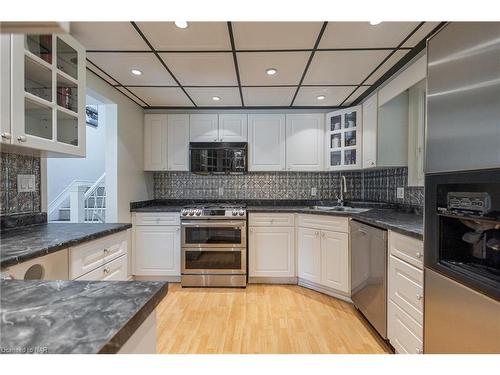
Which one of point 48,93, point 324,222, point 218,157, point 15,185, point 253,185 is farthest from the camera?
point 253,185

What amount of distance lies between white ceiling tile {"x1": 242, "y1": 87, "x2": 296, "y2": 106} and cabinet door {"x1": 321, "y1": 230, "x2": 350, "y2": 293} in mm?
1590

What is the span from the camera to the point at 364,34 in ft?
5.68

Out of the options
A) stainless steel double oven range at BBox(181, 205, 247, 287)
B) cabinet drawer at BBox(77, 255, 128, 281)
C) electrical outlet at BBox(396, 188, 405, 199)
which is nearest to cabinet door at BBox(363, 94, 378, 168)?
electrical outlet at BBox(396, 188, 405, 199)

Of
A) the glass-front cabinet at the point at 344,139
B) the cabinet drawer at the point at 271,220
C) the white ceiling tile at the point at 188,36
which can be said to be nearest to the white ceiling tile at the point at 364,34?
the white ceiling tile at the point at 188,36

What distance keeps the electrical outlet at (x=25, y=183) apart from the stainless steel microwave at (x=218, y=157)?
1.73 metres

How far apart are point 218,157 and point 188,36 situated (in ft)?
5.56

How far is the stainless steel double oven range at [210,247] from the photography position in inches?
118

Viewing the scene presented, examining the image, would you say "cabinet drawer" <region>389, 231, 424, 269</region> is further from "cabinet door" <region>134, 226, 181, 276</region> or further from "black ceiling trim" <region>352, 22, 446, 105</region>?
"cabinet door" <region>134, 226, 181, 276</region>

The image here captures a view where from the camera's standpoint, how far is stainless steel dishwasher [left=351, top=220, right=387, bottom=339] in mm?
1893

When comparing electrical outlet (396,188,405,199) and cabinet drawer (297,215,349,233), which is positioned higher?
electrical outlet (396,188,405,199)

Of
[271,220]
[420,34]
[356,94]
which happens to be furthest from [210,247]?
[420,34]

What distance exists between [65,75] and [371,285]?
270 cm

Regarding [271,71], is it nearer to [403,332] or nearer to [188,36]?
[188,36]

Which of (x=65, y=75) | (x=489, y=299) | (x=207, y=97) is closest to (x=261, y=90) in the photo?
(x=207, y=97)
